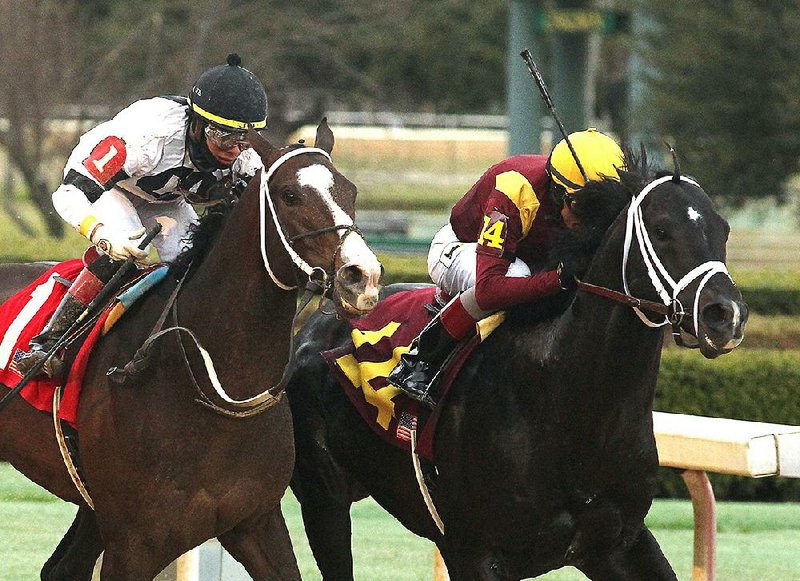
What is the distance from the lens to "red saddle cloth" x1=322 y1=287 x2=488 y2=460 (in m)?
5.11

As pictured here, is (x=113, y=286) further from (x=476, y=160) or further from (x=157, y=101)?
(x=476, y=160)

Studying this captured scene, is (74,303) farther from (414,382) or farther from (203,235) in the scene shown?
(414,382)

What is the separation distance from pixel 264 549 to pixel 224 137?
1.30 metres

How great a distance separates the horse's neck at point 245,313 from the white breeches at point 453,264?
84 centimetres

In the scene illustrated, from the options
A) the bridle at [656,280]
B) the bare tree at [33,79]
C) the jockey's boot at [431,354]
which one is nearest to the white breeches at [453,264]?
the jockey's boot at [431,354]

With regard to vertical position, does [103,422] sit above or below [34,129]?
above

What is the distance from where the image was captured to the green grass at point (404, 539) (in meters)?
7.04

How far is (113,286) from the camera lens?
4.98 m

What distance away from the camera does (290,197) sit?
14.5 ft

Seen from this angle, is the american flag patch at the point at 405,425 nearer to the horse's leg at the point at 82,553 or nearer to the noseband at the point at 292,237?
the noseband at the point at 292,237

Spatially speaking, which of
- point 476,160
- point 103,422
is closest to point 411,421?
point 103,422

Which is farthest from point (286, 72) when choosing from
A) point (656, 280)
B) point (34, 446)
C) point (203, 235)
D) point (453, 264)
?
point (656, 280)

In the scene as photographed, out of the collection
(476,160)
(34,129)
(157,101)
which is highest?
(157,101)

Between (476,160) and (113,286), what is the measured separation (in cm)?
2451
